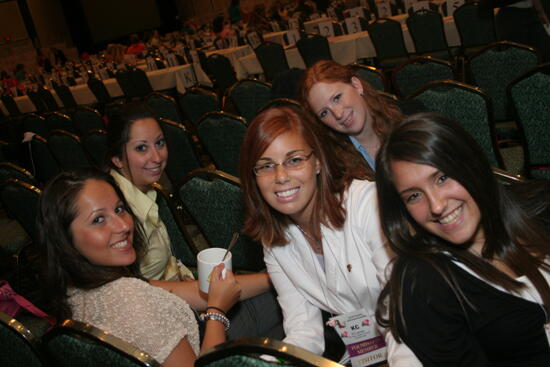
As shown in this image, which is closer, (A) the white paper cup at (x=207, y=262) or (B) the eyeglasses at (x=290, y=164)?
(B) the eyeglasses at (x=290, y=164)

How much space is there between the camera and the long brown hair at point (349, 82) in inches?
94.5

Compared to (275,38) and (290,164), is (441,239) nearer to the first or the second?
(290,164)

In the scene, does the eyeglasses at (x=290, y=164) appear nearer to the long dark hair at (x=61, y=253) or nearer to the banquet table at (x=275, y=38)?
the long dark hair at (x=61, y=253)

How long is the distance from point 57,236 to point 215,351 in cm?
85

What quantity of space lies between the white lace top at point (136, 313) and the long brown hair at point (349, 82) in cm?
129

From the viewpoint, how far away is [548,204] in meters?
1.44

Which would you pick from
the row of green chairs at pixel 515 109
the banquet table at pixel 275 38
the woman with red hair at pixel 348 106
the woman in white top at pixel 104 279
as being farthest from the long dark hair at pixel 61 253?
the banquet table at pixel 275 38

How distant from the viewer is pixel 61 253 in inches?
63.7

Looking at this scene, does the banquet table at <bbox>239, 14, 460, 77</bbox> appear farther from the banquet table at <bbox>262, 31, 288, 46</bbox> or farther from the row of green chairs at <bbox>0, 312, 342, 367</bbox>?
the row of green chairs at <bbox>0, 312, 342, 367</bbox>

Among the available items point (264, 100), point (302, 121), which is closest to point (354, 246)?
point (302, 121)

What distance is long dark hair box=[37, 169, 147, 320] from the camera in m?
1.60

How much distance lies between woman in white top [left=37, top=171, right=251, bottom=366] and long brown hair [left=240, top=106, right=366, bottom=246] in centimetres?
37

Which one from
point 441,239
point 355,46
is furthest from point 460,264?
point 355,46

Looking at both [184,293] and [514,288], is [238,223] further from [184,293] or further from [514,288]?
[514,288]
